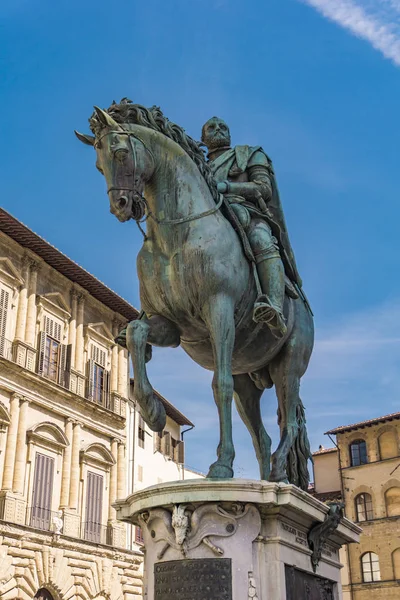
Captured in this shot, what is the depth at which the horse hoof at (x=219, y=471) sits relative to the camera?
4.45 meters

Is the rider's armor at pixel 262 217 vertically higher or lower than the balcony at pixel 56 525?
lower

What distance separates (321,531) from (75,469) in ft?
72.9

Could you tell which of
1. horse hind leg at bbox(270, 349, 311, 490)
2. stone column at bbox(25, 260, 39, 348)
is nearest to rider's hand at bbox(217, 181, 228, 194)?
horse hind leg at bbox(270, 349, 311, 490)

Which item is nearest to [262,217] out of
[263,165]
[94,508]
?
[263,165]

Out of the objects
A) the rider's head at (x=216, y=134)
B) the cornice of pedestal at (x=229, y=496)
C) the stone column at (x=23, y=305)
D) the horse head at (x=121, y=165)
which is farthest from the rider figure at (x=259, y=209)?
the stone column at (x=23, y=305)

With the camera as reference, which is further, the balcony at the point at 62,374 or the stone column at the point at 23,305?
the stone column at the point at 23,305

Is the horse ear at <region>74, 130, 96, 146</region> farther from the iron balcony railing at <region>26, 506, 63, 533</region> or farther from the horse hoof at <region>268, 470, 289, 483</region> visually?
the iron balcony railing at <region>26, 506, 63, 533</region>

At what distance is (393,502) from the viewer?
39.3 meters

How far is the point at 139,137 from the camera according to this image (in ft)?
15.8

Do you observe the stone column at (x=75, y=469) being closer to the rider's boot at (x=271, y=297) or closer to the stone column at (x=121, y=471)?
the stone column at (x=121, y=471)

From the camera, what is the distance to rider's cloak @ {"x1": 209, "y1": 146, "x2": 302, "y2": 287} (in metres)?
5.56

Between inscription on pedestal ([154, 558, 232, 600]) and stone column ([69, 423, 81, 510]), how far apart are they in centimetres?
2220

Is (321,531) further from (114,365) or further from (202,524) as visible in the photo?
(114,365)

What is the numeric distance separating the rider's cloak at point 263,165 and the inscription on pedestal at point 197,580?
2352 mm
